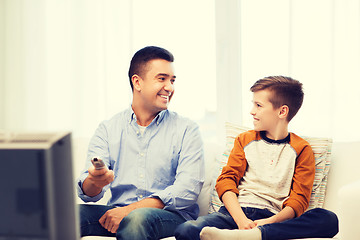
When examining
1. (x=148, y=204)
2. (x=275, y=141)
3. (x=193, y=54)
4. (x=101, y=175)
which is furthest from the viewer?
(x=193, y=54)

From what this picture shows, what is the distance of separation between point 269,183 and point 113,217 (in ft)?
2.15

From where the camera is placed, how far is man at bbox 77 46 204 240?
1.77 m

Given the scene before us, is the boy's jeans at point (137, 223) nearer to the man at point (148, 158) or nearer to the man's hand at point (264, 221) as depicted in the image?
the man at point (148, 158)

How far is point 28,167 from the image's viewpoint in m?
0.67

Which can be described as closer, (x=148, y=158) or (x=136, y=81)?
(x=148, y=158)

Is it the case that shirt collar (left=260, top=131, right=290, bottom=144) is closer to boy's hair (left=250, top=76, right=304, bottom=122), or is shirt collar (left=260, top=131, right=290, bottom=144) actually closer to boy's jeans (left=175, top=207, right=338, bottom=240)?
boy's hair (left=250, top=76, right=304, bottom=122)

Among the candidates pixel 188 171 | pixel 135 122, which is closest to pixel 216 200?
pixel 188 171

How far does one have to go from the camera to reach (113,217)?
1720 mm

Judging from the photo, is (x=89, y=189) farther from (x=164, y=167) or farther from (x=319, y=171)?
(x=319, y=171)

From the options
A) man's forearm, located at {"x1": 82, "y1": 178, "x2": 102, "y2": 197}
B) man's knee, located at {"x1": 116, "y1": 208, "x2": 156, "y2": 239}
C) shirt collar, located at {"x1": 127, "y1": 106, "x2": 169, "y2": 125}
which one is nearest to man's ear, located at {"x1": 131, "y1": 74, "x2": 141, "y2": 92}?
shirt collar, located at {"x1": 127, "y1": 106, "x2": 169, "y2": 125}

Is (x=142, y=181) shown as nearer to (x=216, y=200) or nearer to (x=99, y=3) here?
(x=216, y=200)

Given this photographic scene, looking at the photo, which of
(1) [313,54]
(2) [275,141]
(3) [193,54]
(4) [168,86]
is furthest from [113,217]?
(1) [313,54]

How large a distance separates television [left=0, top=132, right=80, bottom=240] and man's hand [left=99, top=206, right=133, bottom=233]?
1.04 metres

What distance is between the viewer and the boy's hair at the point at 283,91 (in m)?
1.90
